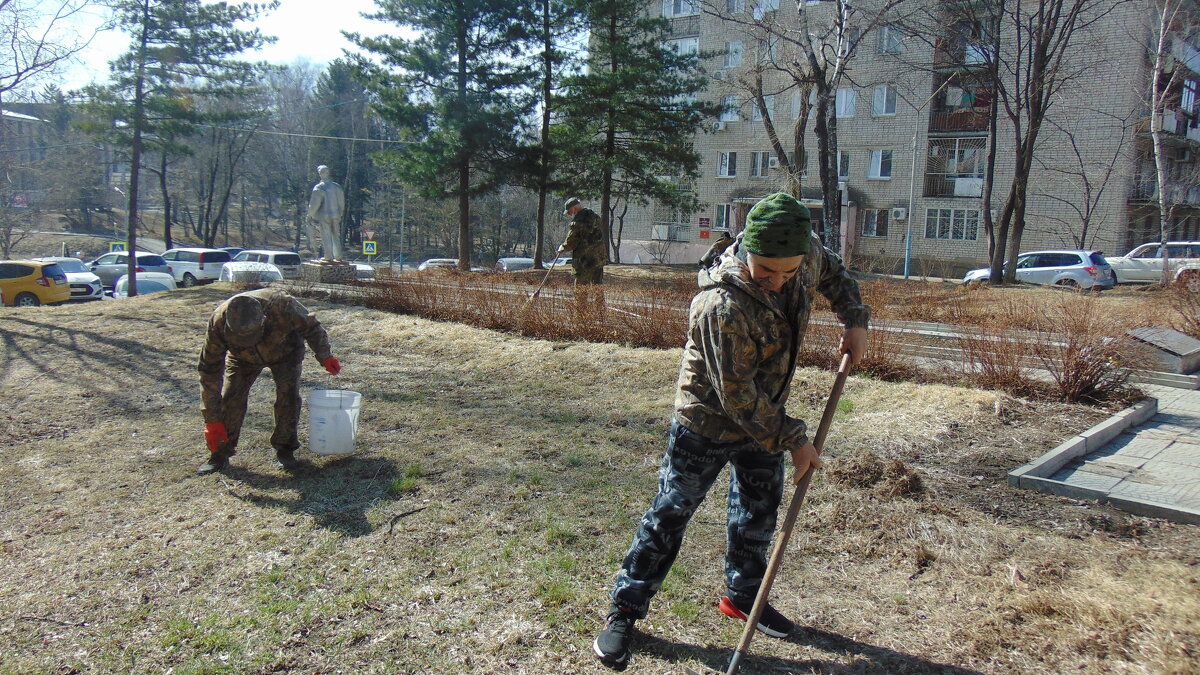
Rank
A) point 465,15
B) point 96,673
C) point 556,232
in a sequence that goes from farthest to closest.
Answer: point 556,232 < point 465,15 < point 96,673

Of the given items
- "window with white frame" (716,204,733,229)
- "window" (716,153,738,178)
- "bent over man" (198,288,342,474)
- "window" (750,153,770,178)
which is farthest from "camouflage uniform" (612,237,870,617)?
"window" (716,153,738,178)

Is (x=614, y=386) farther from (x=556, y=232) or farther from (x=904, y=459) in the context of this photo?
(x=556, y=232)

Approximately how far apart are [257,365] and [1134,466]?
552 cm

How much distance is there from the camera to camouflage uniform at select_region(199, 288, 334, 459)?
192 inches

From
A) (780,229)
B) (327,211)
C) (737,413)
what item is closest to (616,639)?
(737,413)

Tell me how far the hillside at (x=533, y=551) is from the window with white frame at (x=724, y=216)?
3145 centimetres

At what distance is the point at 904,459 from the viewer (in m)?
4.68

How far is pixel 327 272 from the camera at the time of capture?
15.6 meters

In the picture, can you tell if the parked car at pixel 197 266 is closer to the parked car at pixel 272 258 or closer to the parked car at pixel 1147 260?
the parked car at pixel 272 258

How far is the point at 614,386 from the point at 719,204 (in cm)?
3198

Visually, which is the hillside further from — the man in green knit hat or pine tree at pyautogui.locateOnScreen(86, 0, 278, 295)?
pine tree at pyautogui.locateOnScreen(86, 0, 278, 295)

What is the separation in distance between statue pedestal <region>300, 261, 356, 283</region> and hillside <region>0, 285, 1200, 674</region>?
9216mm

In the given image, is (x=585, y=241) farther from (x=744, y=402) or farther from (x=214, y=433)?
(x=744, y=402)

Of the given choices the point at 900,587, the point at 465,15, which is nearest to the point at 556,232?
the point at 465,15
